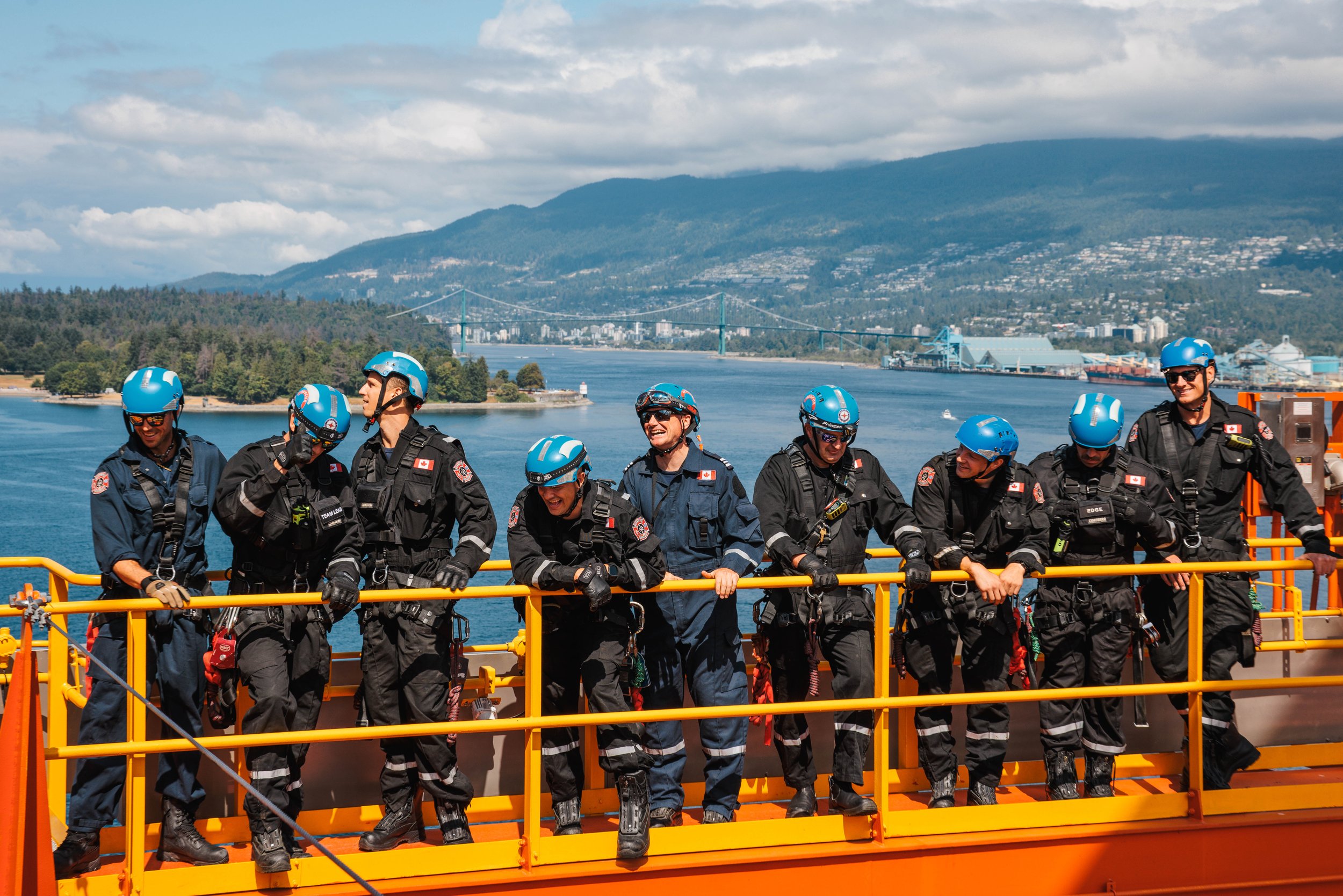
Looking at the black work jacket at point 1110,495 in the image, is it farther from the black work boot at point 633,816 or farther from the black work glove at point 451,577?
the black work glove at point 451,577

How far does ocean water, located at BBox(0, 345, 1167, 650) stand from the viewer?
→ 41.8 metres

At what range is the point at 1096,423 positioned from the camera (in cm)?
480

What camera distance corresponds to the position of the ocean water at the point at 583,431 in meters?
41.8

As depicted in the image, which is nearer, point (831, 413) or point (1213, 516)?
point (831, 413)

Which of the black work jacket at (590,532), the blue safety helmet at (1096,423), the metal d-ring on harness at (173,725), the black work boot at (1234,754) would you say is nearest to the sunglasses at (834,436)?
the black work jacket at (590,532)

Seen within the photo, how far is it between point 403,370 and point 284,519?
84 cm

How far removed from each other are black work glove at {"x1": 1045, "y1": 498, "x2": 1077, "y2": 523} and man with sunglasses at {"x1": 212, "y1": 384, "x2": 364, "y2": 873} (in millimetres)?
2972

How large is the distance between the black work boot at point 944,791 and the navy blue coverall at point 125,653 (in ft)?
10.1

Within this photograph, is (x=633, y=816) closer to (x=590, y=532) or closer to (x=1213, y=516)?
(x=590, y=532)

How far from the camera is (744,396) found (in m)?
97.9

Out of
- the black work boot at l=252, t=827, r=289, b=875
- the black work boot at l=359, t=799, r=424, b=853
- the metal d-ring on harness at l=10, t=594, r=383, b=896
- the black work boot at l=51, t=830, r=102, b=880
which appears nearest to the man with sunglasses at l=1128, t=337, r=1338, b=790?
the black work boot at l=359, t=799, r=424, b=853

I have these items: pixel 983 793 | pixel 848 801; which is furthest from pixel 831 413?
pixel 983 793

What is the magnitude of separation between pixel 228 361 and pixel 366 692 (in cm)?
9659

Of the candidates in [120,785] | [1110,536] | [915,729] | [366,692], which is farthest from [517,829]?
[1110,536]
